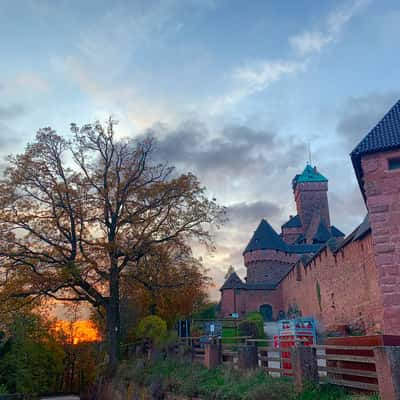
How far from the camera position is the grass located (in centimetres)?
869

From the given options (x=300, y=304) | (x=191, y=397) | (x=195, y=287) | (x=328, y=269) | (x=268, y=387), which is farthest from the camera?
(x=300, y=304)

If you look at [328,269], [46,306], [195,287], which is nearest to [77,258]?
[46,306]

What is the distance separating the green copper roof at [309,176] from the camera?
239 ft

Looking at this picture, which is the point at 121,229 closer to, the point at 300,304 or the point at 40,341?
the point at 40,341

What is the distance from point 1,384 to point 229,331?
40.7 ft

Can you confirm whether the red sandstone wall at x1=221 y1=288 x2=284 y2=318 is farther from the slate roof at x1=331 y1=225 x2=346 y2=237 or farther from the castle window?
the castle window

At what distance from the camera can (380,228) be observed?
42.7 ft

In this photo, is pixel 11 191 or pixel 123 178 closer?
pixel 11 191

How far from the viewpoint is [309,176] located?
7375cm

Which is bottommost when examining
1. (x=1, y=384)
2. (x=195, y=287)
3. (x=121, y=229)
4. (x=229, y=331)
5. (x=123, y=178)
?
(x=1, y=384)

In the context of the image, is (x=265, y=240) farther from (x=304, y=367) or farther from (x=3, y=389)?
(x=304, y=367)

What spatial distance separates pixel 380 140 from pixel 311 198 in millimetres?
58425

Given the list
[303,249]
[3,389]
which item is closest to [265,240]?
[303,249]

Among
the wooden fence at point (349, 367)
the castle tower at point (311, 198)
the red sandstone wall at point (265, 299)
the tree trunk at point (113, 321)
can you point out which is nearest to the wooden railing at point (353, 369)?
the wooden fence at point (349, 367)
